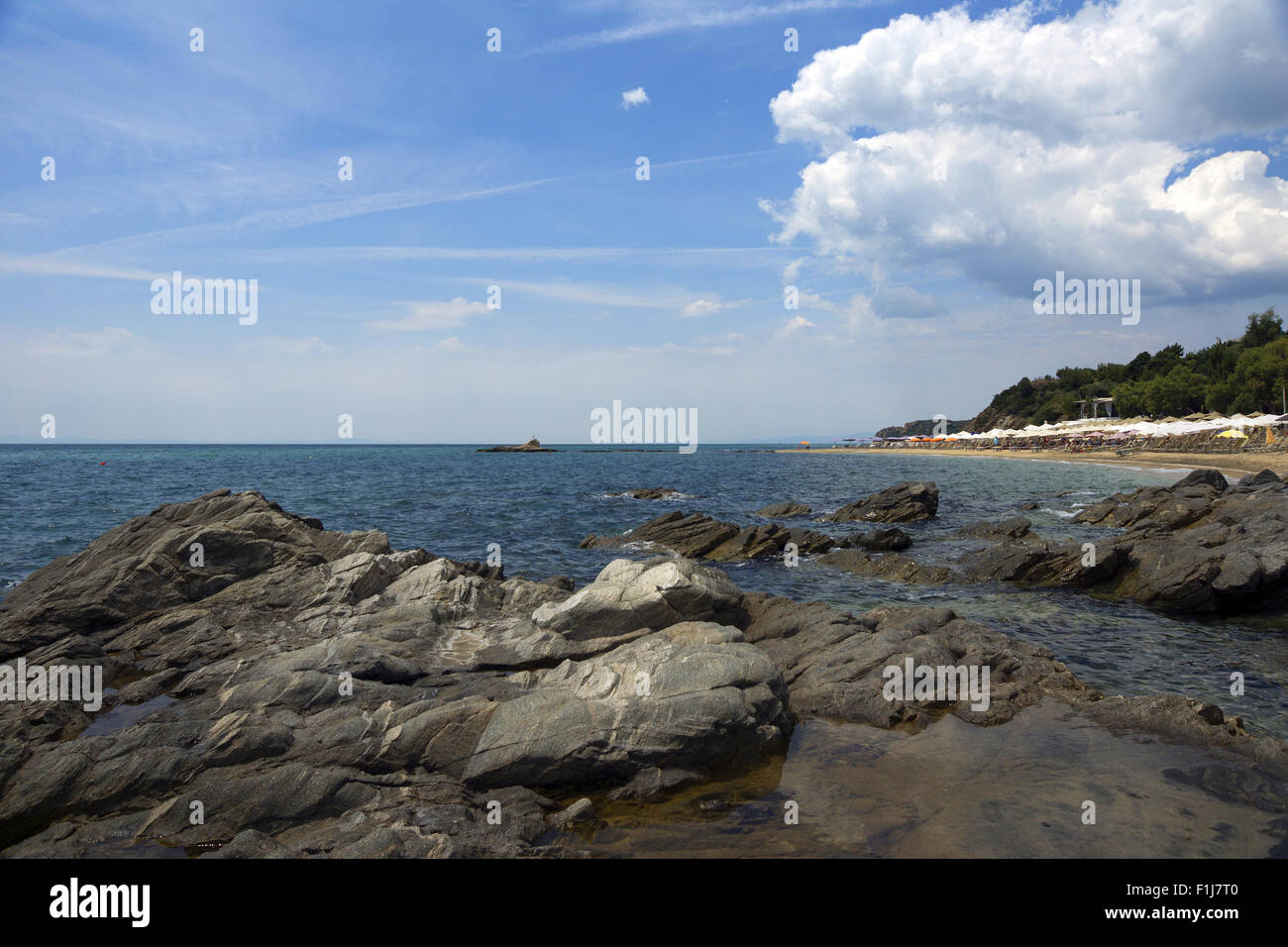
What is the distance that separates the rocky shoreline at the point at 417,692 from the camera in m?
8.55

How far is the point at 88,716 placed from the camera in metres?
12.0

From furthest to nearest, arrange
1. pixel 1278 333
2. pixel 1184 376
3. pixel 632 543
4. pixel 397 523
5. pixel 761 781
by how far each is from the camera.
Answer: pixel 1278 333
pixel 1184 376
pixel 397 523
pixel 632 543
pixel 761 781

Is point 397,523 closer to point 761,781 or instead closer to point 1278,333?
point 761,781

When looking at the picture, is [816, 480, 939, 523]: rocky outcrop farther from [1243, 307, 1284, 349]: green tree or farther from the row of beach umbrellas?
[1243, 307, 1284, 349]: green tree

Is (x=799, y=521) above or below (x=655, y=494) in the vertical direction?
below

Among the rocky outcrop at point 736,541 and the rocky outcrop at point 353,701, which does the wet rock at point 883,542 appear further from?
the rocky outcrop at point 353,701

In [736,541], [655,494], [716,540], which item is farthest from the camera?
[655,494]

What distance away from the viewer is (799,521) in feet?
137

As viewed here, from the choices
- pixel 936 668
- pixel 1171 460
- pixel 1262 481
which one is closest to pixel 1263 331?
→ pixel 1171 460

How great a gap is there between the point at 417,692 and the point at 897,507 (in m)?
35.0

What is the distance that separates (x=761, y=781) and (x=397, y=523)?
33655mm

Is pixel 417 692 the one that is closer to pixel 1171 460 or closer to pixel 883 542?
pixel 883 542

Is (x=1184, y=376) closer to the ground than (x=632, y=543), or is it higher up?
higher up
